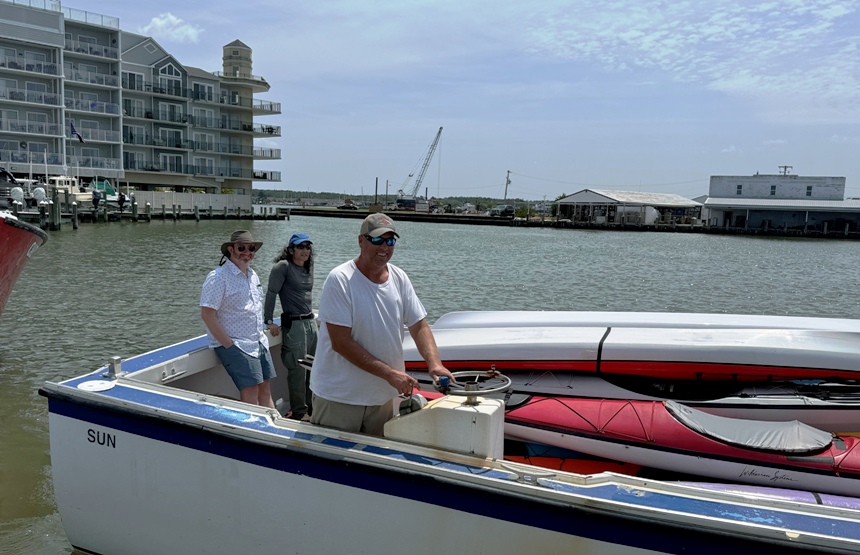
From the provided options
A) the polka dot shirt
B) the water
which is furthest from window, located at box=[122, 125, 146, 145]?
the polka dot shirt

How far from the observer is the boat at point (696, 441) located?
394cm

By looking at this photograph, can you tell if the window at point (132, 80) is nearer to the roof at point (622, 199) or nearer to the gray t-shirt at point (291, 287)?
the roof at point (622, 199)

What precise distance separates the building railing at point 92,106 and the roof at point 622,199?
54397 mm

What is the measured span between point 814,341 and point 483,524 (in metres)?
3.70

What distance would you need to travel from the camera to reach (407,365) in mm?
5707

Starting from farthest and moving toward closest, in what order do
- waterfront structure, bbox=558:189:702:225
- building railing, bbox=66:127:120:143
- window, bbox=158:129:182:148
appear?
waterfront structure, bbox=558:189:702:225
window, bbox=158:129:182:148
building railing, bbox=66:127:120:143

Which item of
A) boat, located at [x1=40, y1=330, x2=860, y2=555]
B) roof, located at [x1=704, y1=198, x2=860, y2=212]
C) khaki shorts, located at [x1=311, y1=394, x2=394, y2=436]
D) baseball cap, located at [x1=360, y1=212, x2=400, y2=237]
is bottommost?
boat, located at [x1=40, y1=330, x2=860, y2=555]

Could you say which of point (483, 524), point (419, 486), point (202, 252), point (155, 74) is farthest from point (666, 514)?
point (155, 74)

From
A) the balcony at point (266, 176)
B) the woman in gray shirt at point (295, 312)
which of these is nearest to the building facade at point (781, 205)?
the balcony at point (266, 176)

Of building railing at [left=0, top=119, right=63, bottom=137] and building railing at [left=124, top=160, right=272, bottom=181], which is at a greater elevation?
building railing at [left=0, top=119, right=63, bottom=137]

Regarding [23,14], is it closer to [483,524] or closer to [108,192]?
[108,192]

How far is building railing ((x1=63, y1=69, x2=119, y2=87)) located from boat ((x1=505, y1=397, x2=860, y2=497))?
220ft

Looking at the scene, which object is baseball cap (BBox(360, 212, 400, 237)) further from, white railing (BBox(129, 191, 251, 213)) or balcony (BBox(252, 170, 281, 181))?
balcony (BBox(252, 170, 281, 181))

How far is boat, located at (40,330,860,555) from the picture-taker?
116 inches
